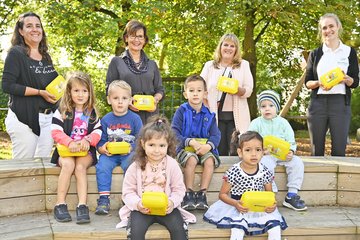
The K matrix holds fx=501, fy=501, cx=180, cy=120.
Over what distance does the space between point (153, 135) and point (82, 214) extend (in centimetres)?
82

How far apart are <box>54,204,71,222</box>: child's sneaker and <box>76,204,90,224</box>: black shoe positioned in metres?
0.08

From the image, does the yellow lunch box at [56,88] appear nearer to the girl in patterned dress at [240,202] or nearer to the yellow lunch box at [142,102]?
the yellow lunch box at [142,102]

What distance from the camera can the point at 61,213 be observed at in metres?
3.84

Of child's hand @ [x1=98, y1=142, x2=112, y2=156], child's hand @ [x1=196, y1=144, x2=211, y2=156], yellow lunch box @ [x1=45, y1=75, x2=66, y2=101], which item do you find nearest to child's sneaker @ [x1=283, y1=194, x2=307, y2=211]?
child's hand @ [x1=196, y1=144, x2=211, y2=156]

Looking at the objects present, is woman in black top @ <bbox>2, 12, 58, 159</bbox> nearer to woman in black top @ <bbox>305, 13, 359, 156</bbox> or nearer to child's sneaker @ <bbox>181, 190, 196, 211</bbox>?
child's sneaker @ <bbox>181, 190, 196, 211</bbox>

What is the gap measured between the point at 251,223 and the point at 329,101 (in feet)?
5.51

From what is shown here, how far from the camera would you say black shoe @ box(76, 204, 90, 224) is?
148 inches

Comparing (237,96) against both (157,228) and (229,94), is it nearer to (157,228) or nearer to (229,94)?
(229,94)

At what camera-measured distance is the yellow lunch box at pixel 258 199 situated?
3672 millimetres

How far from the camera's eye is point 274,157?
441 cm

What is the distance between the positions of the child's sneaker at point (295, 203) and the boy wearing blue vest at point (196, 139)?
0.68 meters

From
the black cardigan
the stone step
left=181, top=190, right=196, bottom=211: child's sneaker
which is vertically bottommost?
the stone step

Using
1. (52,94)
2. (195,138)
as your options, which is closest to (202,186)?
(195,138)

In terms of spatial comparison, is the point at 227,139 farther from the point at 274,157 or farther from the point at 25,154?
the point at 25,154
